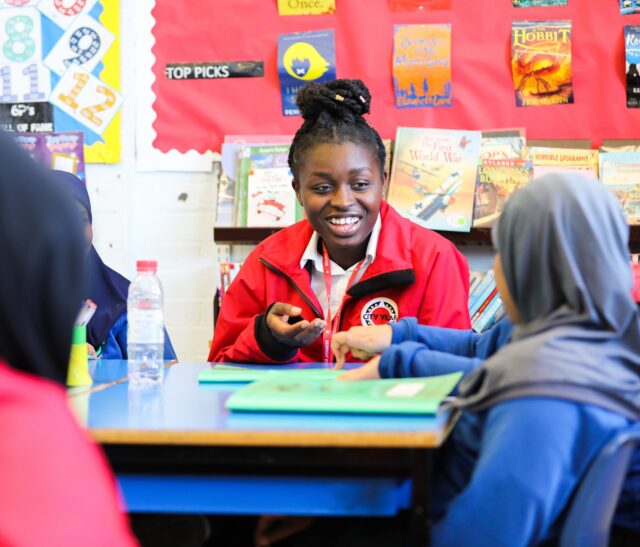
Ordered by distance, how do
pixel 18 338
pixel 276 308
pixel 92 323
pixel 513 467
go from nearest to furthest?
1. pixel 18 338
2. pixel 513 467
3. pixel 276 308
4. pixel 92 323

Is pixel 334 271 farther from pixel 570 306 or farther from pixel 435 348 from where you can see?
pixel 570 306

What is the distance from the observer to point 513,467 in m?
1.15

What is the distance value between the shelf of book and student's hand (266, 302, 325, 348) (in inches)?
47.8

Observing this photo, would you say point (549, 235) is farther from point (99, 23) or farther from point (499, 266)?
point (99, 23)

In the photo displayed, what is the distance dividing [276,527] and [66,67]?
2.52 m

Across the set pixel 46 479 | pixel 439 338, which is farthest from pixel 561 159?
pixel 46 479

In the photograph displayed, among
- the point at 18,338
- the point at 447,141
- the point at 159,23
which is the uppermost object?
the point at 159,23

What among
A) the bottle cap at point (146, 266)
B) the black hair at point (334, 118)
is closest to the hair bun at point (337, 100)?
the black hair at point (334, 118)

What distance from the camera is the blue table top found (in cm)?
116

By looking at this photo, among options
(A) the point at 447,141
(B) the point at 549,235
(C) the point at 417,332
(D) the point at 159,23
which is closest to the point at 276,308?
(C) the point at 417,332

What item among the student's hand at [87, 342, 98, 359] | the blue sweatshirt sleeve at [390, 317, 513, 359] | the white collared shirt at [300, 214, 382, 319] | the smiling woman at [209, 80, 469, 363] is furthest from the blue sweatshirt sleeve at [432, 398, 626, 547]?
the student's hand at [87, 342, 98, 359]

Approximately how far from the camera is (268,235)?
3219mm

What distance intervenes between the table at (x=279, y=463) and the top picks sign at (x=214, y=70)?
7.38 feet

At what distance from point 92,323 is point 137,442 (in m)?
1.32
